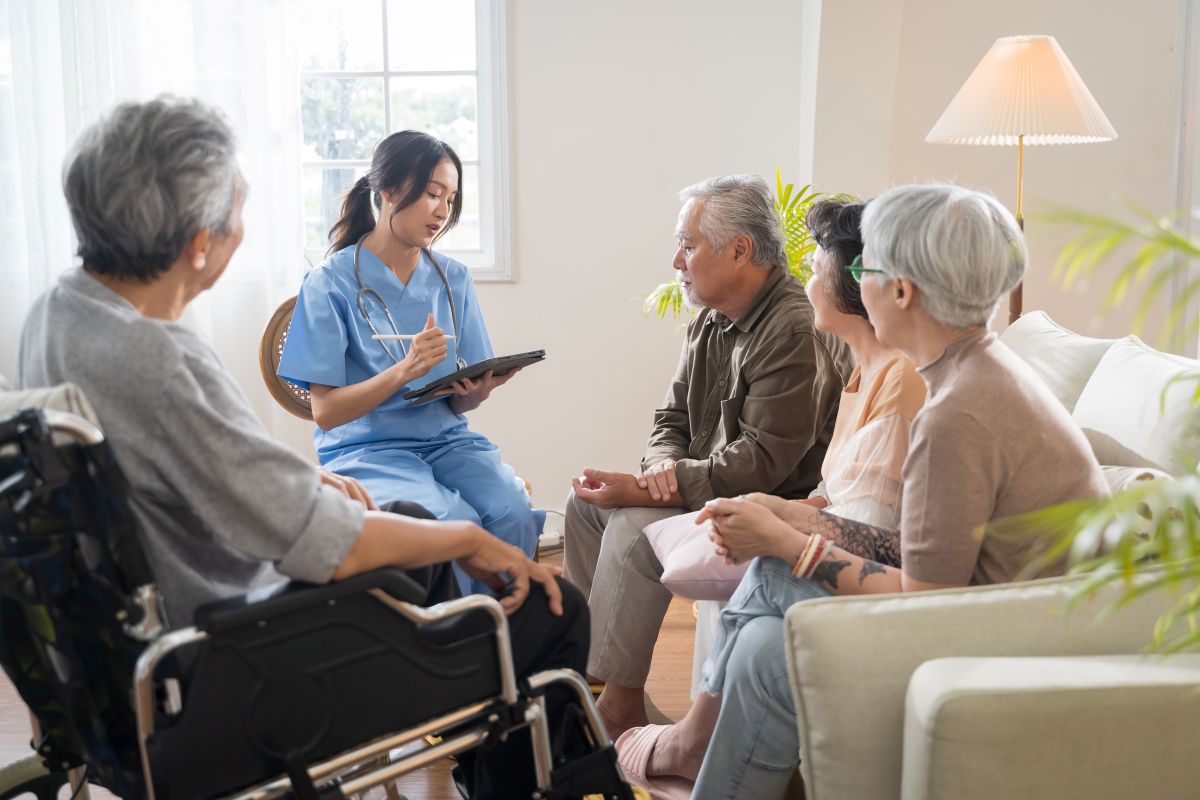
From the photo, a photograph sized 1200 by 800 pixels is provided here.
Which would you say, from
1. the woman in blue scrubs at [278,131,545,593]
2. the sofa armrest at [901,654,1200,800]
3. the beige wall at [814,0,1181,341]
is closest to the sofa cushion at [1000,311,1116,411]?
the sofa armrest at [901,654,1200,800]

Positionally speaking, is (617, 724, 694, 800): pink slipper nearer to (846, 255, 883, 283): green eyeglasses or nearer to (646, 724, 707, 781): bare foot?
(646, 724, 707, 781): bare foot

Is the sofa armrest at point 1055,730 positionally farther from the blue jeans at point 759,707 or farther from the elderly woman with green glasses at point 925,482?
the blue jeans at point 759,707

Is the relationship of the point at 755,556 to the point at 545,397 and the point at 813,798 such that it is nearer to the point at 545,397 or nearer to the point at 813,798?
the point at 813,798

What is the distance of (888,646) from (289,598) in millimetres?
685

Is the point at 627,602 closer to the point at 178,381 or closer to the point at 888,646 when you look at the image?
the point at 888,646

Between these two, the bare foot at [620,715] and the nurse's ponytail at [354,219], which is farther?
the nurse's ponytail at [354,219]

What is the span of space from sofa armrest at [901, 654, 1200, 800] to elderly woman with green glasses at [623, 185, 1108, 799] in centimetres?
25

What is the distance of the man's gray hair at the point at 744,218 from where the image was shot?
2.44 meters

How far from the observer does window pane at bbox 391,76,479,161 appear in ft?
13.2

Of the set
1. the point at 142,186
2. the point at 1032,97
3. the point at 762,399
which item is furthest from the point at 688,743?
the point at 1032,97

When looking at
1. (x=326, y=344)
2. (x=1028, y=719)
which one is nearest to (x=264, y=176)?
(x=326, y=344)

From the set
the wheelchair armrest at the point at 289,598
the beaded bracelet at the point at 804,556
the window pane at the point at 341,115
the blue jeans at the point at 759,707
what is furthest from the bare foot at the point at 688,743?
the window pane at the point at 341,115

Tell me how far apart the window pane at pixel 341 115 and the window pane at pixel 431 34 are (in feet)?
0.46

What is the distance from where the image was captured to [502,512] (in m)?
2.49
